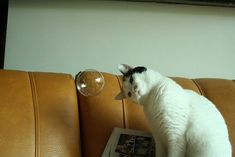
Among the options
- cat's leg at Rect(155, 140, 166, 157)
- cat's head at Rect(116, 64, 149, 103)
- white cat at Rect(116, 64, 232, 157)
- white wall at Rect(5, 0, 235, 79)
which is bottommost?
cat's leg at Rect(155, 140, 166, 157)

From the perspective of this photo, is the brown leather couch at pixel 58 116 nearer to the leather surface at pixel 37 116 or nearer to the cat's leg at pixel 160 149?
the leather surface at pixel 37 116

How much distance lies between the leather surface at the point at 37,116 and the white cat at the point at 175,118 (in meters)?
0.23

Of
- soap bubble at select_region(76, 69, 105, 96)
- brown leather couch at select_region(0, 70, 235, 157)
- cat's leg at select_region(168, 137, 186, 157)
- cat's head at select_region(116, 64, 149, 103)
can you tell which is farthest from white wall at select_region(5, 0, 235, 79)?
cat's leg at select_region(168, 137, 186, 157)

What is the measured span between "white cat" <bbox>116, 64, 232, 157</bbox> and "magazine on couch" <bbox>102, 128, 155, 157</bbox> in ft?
0.31

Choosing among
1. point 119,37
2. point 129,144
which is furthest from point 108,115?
point 119,37

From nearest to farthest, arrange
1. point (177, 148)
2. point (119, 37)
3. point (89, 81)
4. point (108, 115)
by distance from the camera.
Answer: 1. point (177, 148)
2. point (89, 81)
3. point (108, 115)
4. point (119, 37)

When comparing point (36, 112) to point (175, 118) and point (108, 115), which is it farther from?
point (175, 118)

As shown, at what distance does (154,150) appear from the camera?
1084mm

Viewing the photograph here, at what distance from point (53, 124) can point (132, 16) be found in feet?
2.11

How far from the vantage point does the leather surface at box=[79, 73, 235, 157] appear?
3.65 feet

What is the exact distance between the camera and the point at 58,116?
1.11m

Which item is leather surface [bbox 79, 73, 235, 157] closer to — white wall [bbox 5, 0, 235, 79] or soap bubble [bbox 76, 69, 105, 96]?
soap bubble [bbox 76, 69, 105, 96]

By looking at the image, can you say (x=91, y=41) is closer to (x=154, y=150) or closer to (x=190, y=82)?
(x=190, y=82)

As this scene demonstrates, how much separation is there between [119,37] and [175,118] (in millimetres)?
634
